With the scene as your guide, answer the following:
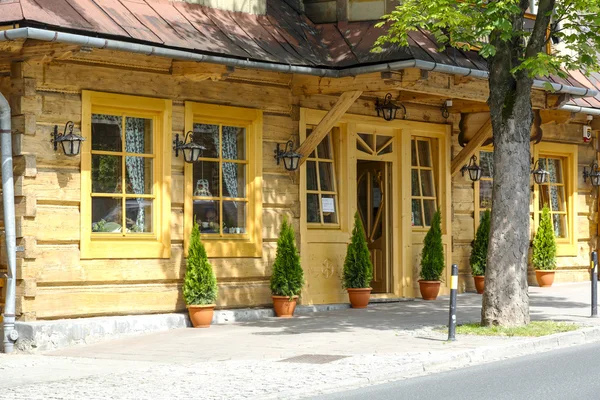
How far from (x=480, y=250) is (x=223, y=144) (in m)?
5.91

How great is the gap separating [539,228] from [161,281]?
890 cm

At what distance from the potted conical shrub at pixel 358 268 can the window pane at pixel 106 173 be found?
410 centimetres

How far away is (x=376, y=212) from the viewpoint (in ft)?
59.6

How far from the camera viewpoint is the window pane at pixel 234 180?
15102 millimetres

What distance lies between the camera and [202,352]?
11750 millimetres

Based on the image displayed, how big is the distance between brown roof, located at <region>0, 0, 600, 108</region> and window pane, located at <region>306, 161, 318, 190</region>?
188 cm

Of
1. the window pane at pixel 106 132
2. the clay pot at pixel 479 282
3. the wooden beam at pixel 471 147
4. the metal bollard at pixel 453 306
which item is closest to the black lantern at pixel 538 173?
the wooden beam at pixel 471 147

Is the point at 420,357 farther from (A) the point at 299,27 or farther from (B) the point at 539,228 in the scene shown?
(B) the point at 539,228

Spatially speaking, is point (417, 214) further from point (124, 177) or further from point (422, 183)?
point (124, 177)

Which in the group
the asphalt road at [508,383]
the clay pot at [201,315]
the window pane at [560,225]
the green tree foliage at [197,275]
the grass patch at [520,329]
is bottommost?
the asphalt road at [508,383]

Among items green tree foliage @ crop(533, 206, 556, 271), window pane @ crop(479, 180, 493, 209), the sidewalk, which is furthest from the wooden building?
green tree foliage @ crop(533, 206, 556, 271)

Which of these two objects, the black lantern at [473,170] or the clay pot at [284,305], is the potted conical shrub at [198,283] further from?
the black lantern at [473,170]

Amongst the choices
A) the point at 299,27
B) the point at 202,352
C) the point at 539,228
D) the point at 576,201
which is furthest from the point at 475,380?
the point at 576,201

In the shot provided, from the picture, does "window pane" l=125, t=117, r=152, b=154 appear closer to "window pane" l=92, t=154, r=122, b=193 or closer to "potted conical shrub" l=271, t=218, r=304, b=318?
"window pane" l=92, t=154, r=122, b=193
